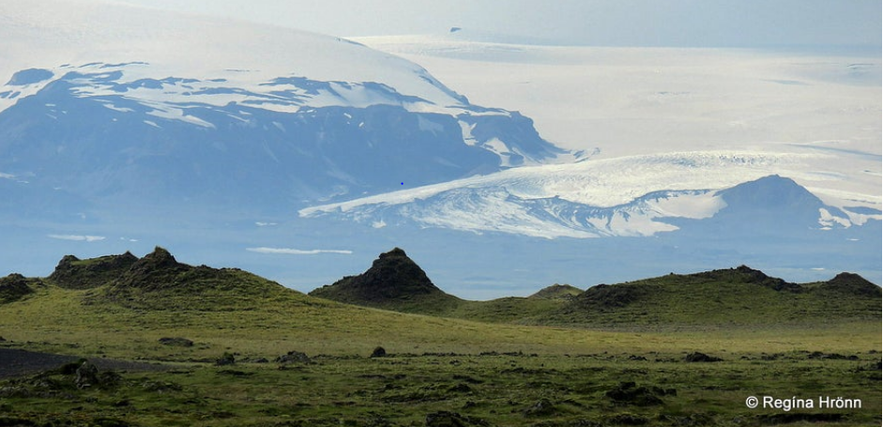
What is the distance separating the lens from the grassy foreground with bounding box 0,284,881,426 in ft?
176

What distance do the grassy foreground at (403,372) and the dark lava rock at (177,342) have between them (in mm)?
819

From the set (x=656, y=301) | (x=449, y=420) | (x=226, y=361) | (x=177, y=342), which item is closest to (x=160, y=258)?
(x=177, y=342)

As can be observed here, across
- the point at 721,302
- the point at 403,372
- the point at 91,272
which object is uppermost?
the point at 91,272

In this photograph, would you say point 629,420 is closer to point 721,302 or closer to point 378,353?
point 378,353

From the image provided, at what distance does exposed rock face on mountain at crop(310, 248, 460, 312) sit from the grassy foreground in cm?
3655

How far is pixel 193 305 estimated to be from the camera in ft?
383

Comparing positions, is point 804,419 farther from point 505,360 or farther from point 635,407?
point 505,360

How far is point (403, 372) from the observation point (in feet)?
231

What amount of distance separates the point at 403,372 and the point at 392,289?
9098 centimetres

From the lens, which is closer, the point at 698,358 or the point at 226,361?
the point at 226,361

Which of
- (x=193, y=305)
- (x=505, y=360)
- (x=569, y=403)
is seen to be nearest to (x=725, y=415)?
(x=569, y=403)

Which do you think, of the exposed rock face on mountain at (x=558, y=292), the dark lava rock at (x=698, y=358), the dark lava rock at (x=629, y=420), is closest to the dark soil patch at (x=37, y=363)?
the dark lava rock at (x=629, y=420)

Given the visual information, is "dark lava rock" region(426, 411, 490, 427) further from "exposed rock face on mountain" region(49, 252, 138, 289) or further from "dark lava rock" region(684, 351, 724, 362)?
"exposed rock face on mountain" region(49, 252, 138, 289)

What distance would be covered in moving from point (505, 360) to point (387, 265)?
283 feet
